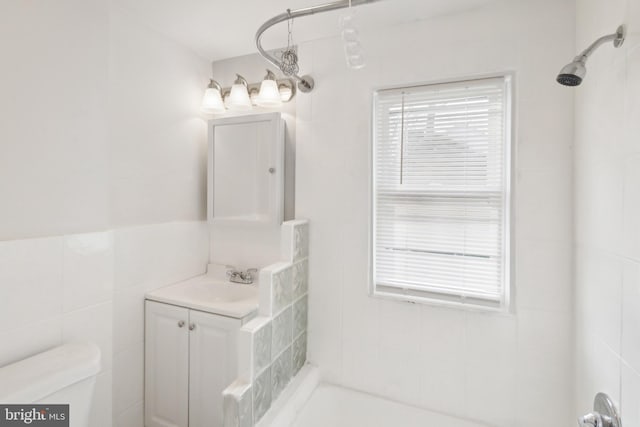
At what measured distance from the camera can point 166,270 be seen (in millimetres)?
1840

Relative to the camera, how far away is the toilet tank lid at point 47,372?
99 cm

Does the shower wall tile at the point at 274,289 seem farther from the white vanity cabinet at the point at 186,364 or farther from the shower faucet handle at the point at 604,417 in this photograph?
the shower faucet handle at the point at 604,417

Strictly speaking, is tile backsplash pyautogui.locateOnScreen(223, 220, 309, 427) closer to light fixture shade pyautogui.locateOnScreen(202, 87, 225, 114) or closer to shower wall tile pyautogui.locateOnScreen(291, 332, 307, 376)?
shower wall tile pyautogui.locateOnScreen(291, 332, 307, 376)

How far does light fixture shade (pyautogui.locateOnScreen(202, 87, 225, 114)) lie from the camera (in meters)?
1.95

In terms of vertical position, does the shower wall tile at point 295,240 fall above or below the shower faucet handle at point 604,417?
above

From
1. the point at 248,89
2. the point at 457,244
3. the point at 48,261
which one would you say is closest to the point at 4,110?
the point at 48,261

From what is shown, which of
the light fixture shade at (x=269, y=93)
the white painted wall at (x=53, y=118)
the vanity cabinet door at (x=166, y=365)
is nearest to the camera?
the white painted wall at (x=53, y=118)

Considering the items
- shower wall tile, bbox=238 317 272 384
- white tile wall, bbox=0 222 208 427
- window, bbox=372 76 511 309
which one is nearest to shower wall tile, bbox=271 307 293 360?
shower wall tile, bbox=238 317 272 384

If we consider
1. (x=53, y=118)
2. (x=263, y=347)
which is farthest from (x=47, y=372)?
(x=53, y=118)

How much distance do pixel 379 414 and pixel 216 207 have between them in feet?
5.11

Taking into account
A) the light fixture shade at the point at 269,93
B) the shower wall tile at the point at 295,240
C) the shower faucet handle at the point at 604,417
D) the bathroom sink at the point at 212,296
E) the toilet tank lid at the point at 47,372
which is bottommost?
the shower faucet handle at the point at 604,417

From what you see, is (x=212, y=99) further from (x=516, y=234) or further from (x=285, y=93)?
(x=516, y=234)

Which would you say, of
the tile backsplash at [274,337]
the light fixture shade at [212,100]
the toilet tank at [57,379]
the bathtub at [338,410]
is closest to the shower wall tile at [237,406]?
the tile backsplash at [274,337]

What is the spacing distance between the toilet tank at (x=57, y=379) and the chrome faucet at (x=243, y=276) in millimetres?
832
